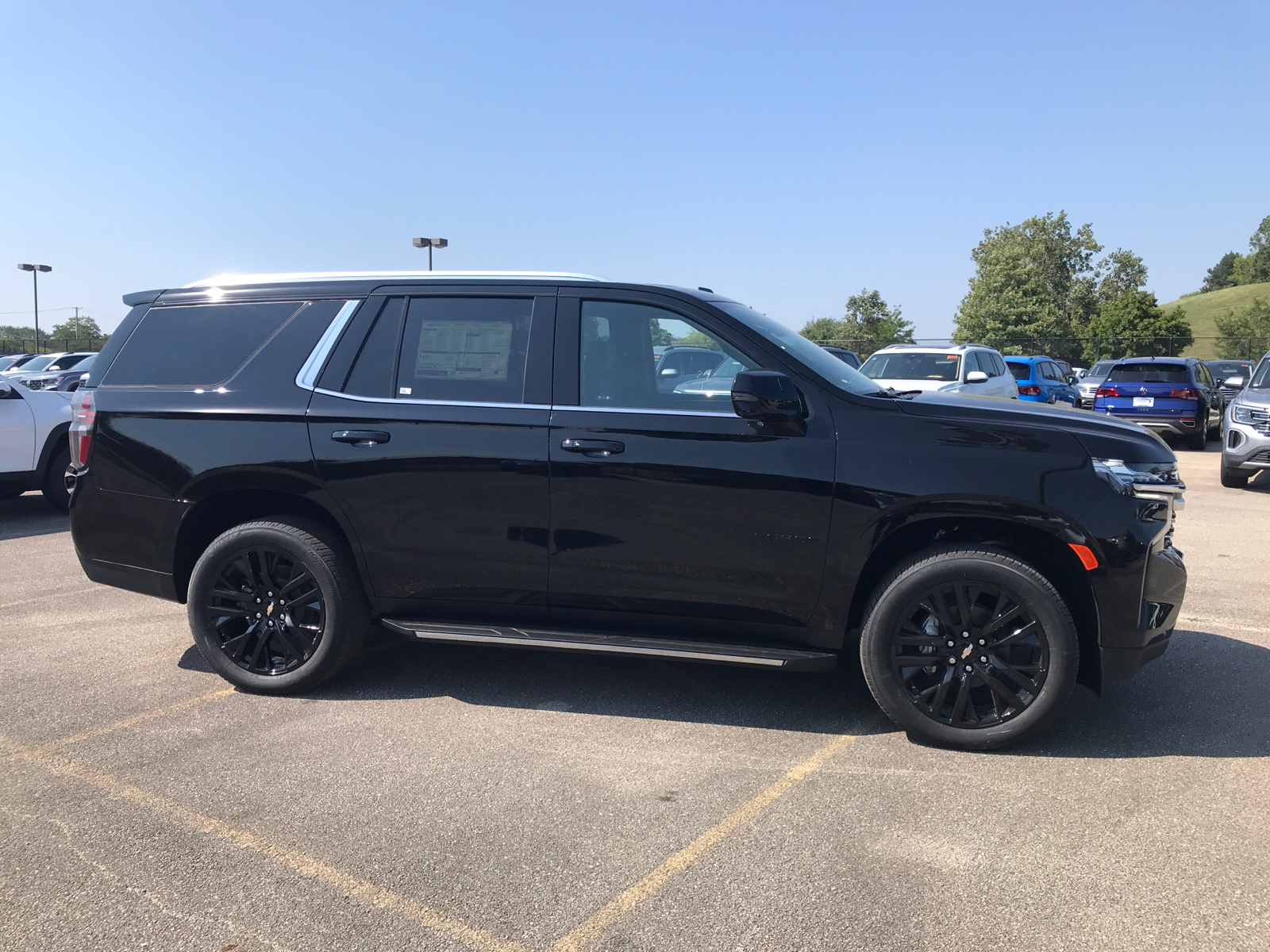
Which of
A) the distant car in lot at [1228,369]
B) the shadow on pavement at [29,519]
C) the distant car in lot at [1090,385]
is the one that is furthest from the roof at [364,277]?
the distant car in lot at [1228,369]

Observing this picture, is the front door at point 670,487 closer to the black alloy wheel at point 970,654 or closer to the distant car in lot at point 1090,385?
the black alloy wheel at point 970,654

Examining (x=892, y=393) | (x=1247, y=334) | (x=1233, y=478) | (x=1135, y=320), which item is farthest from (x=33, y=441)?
(x=1247, y=334)

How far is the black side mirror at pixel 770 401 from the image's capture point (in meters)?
3.82

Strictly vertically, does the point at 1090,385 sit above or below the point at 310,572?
above

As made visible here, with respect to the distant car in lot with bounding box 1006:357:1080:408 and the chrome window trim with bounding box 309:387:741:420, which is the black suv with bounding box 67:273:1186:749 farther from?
the distant car in lot with bounding box 1006:357:1080:408

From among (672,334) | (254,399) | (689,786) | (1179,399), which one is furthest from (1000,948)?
(1179,399)

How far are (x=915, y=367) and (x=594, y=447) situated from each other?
13294 millimetres

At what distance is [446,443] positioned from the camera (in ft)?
13.9

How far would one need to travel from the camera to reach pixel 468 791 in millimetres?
3525

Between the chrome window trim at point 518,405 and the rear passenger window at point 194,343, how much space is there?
0.49 m

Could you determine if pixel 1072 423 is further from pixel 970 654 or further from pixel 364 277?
pixel 364 277

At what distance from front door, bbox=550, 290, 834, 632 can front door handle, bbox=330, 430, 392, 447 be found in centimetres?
81

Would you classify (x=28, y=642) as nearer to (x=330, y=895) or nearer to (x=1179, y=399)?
(x=330, y=895)

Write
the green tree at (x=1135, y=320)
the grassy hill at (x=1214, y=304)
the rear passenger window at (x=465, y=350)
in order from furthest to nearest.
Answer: the grassy hill at (x=1214, y=304) → the green tree at (x=1135, y=320) → the rear passenger window at (x=465, y=350)
